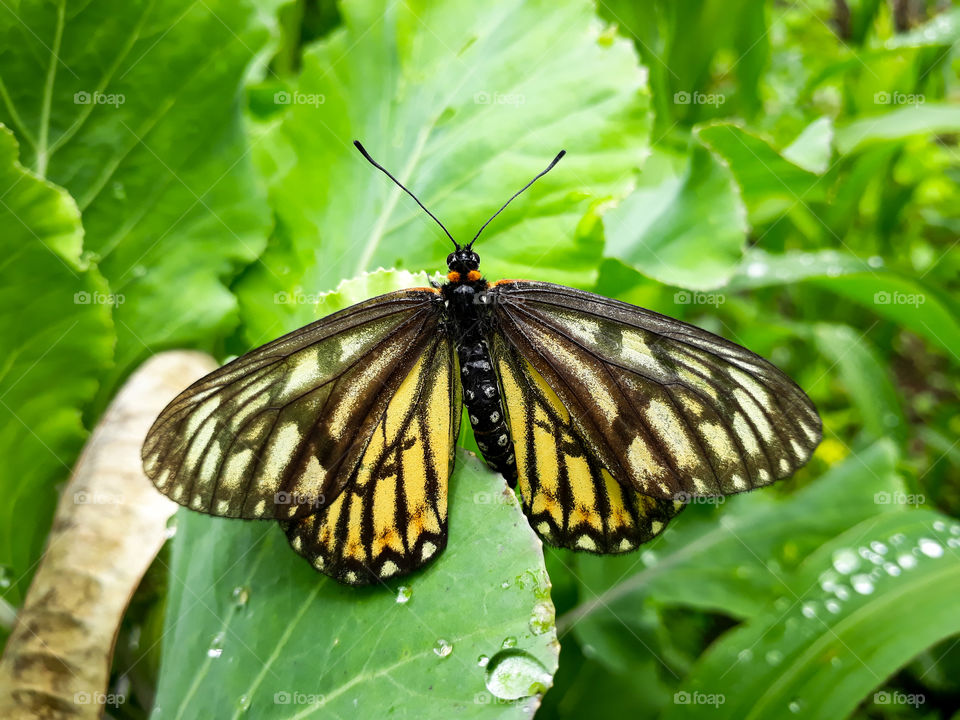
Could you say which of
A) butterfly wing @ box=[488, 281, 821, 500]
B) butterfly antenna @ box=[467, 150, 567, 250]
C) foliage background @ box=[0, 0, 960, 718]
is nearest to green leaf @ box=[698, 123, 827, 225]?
foliage background @ box=[0, 0, 960, 718]

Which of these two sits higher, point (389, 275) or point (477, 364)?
point (389, 275)

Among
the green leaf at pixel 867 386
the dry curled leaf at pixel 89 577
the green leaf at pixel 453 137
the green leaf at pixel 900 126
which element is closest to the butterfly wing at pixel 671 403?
the green leaf at pixel 453 137

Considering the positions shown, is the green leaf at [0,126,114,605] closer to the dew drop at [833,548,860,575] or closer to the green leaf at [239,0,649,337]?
the green leaf at [239,0,649,337]

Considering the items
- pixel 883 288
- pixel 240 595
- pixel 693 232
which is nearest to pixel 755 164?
pixel 693 232

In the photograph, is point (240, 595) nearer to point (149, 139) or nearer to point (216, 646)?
point (216, 646)

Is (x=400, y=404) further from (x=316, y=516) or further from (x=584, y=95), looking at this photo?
(x=584, y=95)

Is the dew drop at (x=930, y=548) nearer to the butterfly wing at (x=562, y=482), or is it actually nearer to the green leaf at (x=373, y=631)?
the butterfly wing at (x=562, y=482)

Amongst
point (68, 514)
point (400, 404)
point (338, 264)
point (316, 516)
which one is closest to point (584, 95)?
point (338, 264)
